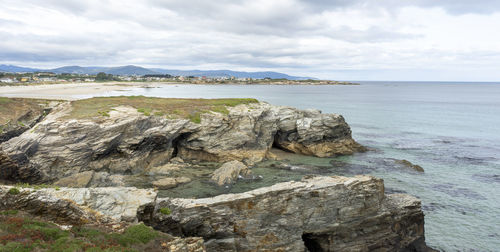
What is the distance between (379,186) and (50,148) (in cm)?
3083

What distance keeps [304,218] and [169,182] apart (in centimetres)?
1591

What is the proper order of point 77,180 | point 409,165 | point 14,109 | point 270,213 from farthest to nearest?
1. point 14,109
2. point 409,165
3. point 77,180
4. point 270,213

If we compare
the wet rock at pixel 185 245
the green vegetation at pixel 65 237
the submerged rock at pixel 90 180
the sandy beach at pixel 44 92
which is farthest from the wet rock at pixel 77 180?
the sandy beach at pixel 44 92

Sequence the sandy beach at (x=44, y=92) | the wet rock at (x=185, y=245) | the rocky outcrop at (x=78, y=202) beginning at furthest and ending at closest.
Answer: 1. the sandy beach at (x=44, y=92)
2. the rocky outcrop at (x=78, y=202)
3. the wet rock at (x=185, y=245)

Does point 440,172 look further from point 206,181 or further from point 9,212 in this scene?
point 9,212

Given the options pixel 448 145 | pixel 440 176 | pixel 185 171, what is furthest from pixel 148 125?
pixel 448 145

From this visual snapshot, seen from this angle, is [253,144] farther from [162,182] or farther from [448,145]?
[448,145]

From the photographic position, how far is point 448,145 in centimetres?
5281

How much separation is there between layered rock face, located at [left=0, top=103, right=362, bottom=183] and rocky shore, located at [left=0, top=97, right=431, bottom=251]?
12 centimetres

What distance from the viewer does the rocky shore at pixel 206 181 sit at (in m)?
15.6

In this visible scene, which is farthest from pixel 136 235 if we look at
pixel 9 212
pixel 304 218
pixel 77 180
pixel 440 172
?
pixel 440 172

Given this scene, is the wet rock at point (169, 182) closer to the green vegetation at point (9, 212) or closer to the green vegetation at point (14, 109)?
the green vegetation at point (9, 212)

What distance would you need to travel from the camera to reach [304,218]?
64.7 ft

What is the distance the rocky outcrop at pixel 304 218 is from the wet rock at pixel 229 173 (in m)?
11.7
